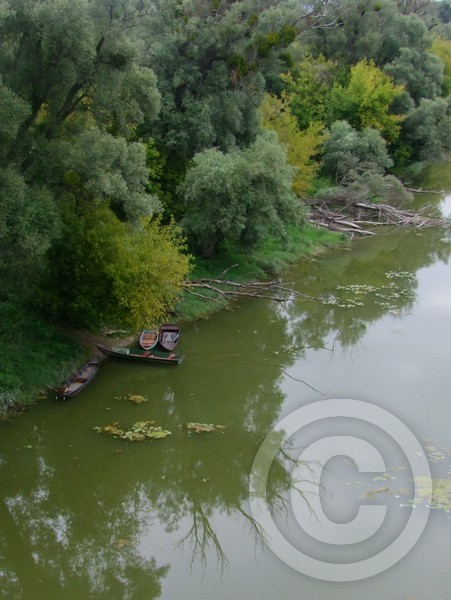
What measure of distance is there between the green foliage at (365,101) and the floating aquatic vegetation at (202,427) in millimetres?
25861

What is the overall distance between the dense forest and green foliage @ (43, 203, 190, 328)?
0.04 meters

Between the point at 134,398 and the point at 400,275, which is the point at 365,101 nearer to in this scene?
the point at 400,275

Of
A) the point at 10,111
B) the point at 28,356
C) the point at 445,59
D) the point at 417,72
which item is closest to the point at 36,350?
the point at 28,356

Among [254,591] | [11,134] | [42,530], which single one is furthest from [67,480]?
[11,134]

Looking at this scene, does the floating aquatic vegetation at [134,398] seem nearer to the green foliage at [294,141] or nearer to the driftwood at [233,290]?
the driftwood at [233,290]

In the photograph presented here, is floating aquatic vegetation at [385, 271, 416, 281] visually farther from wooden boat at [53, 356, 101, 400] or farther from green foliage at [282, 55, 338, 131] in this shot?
green foliage at [282, 55, 338, 131]

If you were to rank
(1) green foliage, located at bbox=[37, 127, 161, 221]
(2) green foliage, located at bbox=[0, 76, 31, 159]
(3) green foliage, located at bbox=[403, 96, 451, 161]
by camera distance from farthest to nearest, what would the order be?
(3) green foliage, located at bbox=[403, 96, 451, 161], (1) green foliage, located at bbox=[37, 127, 161, 221], (2) green foliage, located at bbox=[0, 76, 31, 159]

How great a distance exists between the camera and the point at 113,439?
12078 mm

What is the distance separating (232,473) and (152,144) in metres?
13.3

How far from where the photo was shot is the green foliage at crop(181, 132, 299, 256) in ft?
62.8

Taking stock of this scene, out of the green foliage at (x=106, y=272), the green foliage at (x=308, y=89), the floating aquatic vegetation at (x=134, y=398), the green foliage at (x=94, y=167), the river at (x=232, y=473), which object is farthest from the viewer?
the green foliage at (x=308, y=89)

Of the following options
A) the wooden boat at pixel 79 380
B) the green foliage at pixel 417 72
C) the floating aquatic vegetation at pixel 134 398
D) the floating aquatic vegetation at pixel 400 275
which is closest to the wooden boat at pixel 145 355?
the wooden boat at pixel 79 380

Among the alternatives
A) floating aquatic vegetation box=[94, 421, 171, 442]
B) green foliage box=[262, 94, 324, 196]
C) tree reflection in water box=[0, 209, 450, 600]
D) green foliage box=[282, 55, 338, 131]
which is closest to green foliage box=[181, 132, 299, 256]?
tree reflection in water box=[0, 209, 450, 600]

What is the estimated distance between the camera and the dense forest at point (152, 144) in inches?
499
